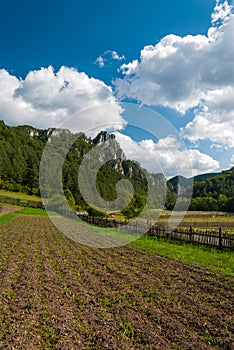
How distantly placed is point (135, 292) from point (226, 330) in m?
3.04

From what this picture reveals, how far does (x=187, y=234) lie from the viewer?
73.3ft

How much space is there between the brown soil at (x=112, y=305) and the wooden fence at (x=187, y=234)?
6608 mm

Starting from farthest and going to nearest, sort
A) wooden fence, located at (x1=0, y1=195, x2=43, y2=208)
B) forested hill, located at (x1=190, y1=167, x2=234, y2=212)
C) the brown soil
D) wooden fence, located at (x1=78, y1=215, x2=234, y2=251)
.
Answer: forested hill, located at (x1=190, y1=167, x2=234, y2=212), wooden fence, located at (x1=0, y1=195, x2=43, y2=208), wooden fence, located at (x1=78, y1=215, x2=234, y2=251), the brown soil

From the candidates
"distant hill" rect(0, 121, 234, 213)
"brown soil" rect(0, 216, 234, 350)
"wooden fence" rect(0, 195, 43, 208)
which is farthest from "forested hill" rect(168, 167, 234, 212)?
"brown soil" rect(0, 216, 234, 350)

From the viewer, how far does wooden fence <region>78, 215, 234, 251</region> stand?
19.0m

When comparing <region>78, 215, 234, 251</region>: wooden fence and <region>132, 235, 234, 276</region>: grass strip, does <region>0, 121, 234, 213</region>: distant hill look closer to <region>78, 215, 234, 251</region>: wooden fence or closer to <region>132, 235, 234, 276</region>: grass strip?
<region>78, 215, 234, 251</region>: wooden fence

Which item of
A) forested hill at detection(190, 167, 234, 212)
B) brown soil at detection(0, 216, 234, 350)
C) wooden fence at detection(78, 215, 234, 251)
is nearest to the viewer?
brown soil at detection(0, 216, 234, 350)

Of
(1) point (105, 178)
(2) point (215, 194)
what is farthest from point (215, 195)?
(1) point (105, 178)

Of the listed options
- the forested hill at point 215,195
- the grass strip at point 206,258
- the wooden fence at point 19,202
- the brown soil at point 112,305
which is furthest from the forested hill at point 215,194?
the brown soil at point 112,305

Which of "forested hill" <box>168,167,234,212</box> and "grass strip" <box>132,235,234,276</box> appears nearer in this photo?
"grass strip" <box>132,235,234,276</box>

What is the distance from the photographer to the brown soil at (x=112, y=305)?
5.79 metres

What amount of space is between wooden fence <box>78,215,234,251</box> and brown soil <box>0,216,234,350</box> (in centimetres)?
661

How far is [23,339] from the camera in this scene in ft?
18.4

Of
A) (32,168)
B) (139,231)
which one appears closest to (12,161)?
(32,168)
